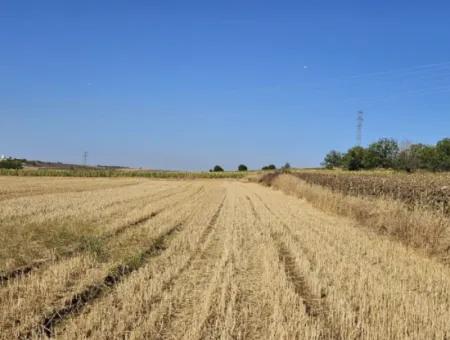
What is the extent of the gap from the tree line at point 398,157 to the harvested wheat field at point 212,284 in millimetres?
92940

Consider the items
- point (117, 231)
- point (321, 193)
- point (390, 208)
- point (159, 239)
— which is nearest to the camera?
point (159, 239)

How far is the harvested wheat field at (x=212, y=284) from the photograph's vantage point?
5559mm

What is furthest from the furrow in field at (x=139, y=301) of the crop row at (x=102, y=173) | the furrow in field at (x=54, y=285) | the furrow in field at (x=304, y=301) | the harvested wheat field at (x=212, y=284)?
the crop row at (x=102, y=173)

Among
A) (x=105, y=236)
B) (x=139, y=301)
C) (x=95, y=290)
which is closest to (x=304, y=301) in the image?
(x=139, y=301)

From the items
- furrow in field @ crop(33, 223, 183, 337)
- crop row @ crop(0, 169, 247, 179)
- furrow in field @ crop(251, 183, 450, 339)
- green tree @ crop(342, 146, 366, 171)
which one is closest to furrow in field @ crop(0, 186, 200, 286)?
furrow in field @ crop(33, 223, 183, 337)

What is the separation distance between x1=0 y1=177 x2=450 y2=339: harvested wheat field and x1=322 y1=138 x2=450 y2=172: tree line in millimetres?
92940

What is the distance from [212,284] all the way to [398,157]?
114 m

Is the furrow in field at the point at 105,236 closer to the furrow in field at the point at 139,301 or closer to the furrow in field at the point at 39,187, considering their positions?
the furrow in field at the point at 139,301

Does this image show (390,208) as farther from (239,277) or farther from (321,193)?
(321,193)

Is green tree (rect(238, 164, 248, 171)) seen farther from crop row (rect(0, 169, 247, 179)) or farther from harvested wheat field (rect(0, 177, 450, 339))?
harvested wheat field (rect(0, 177, 450, 339))

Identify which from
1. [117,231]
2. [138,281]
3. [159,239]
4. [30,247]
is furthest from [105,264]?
[117,231]

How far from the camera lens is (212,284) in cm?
762

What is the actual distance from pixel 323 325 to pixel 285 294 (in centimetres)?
129

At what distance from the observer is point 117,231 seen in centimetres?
1305
